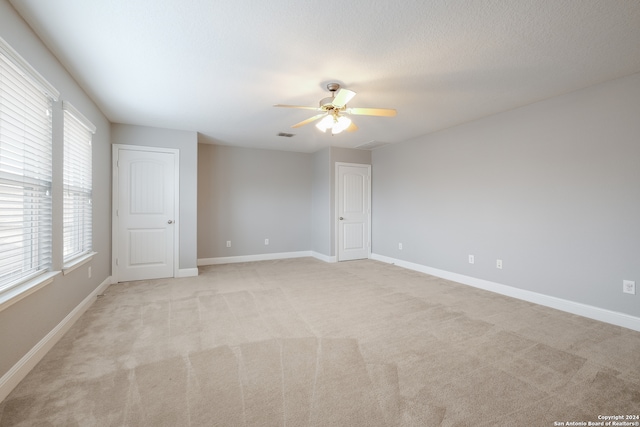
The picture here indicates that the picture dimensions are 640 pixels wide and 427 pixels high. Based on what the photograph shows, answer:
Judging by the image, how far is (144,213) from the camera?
14.9 feet

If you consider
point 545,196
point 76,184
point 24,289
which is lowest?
point 24,289

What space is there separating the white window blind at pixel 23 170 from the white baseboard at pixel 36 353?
0.53 meters

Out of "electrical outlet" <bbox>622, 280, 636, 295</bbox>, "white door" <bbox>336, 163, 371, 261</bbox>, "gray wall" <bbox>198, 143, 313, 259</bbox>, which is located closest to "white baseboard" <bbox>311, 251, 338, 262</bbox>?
"white door" <bbox>336, 163, 371, 261</bbox>

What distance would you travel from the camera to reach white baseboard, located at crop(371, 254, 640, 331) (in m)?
2.78

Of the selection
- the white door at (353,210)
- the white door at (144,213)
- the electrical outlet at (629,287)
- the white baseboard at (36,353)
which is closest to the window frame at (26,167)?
the white baseboard at (36,353)

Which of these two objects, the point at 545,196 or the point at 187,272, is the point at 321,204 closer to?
the point at 187,272

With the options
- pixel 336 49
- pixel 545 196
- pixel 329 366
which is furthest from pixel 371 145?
pixel 329 366

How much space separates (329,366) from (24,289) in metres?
2.15

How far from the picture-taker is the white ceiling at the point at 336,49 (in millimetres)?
1887

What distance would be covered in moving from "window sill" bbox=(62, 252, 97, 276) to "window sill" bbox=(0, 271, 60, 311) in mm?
213

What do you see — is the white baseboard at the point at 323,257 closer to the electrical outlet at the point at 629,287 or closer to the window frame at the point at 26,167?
the electrical outlet at the point at 629,287

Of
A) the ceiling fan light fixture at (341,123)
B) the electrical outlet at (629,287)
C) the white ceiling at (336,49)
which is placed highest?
the white ceiling at (336,49)

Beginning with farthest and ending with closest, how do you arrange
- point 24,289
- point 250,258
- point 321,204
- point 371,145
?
1. point 321,204
2. point 250,258
3. point 371,145
4. point 24,289

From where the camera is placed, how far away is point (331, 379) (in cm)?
190
